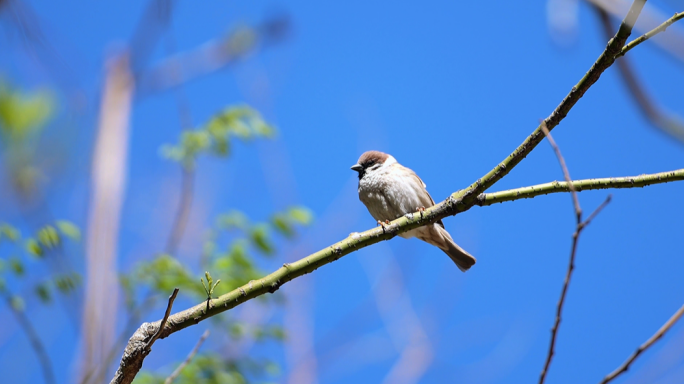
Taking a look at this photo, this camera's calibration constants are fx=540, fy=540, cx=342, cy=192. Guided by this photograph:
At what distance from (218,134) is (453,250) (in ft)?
8.46

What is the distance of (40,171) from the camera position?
4.86 meters

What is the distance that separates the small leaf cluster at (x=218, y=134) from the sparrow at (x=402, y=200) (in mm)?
1233

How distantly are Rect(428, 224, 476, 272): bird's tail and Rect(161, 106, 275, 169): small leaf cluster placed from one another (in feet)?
6.66

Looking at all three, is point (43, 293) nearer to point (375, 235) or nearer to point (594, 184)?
point (375, 235)

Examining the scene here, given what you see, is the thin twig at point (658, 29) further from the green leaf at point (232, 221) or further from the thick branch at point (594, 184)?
the green leaf at point (232, 221)

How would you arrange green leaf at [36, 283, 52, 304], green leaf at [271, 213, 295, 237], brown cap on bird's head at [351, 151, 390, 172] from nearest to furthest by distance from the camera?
green leaf at [36, 283, 52, 304], brown cap on bird's head at [351, 151, 390, 172], green leaf at [271, 213, 295, 237]

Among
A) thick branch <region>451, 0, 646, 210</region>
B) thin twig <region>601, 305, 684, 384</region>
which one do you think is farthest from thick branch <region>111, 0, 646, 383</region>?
thin twig <region>601, 305, 684, 384</region>

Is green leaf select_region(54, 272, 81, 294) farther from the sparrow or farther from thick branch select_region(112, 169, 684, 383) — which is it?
the sparrow

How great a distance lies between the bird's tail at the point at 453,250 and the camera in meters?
5.05

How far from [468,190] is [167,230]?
7.31 metres

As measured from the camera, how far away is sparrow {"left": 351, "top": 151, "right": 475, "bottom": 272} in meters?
4.93

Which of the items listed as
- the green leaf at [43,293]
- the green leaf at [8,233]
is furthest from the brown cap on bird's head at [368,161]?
the green leaf at [8,233]

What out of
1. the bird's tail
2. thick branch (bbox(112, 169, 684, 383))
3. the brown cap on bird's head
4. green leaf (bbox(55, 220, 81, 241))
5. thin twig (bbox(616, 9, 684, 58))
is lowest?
thick branch (bbox(112, 169, 684, 383))

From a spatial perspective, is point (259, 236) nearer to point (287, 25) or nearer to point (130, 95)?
point (130, 95)
